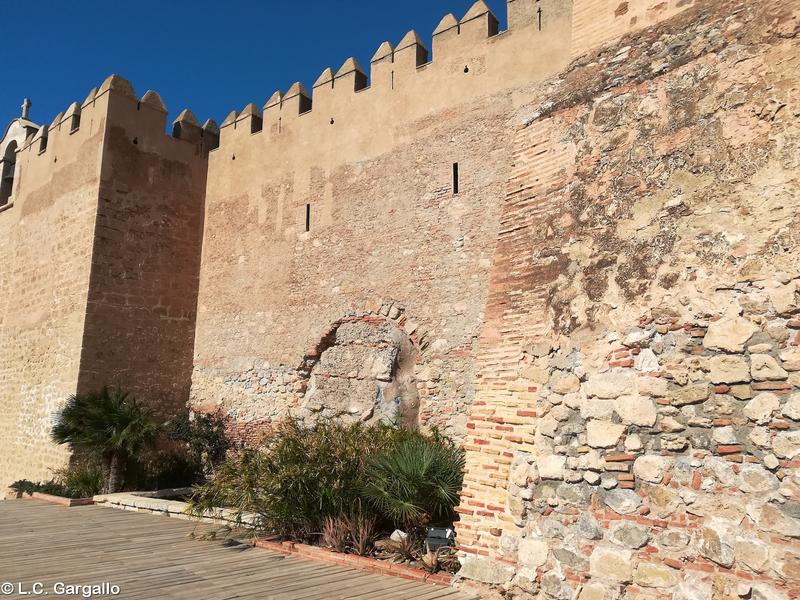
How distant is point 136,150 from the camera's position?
13.1 metres

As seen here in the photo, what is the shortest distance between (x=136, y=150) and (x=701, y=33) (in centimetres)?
1135

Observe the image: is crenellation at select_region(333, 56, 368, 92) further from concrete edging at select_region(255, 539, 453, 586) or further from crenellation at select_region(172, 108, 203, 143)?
concrete edging at select_region(255, 539, 453, 586)

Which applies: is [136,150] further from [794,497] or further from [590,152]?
[794,497]

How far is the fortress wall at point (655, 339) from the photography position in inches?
144

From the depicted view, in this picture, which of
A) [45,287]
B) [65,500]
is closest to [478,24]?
[65,500]

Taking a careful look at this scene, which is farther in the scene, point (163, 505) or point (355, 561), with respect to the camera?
point (163, 505)

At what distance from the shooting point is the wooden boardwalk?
193 inches

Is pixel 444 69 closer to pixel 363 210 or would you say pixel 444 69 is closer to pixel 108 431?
→ pixel 363 210

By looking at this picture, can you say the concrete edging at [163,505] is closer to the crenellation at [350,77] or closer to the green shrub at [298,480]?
the green shrub at [298,480]

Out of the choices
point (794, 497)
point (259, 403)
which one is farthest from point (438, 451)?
point (259, 403)

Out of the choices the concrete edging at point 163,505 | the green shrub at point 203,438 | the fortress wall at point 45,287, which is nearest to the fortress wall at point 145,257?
the fortress wall at point 45,287

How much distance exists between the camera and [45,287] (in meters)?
13.4

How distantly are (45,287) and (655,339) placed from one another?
12.9 metres

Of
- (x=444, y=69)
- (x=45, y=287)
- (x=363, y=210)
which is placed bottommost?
(x=45, y=287)
